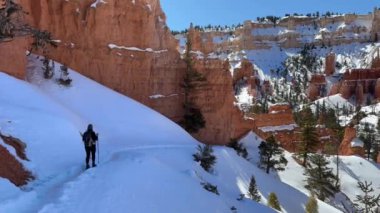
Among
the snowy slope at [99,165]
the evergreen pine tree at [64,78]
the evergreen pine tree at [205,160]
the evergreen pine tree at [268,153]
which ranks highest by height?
the evergreen pine tree at [64,78]

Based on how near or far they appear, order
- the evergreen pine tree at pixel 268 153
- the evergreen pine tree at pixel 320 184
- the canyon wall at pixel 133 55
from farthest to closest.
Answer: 1. the evergreen pine tree at pixel 268 153
2. the evergreen pine tree at pixel 320 184
3. the canyon wall at pixel 133 55

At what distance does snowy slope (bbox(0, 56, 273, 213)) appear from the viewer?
1001 centimetres

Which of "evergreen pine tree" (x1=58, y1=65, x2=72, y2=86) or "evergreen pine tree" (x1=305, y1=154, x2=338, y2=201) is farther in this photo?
"evergreen pine tree" (x1=305, y1=154, x2=338, y2=201)

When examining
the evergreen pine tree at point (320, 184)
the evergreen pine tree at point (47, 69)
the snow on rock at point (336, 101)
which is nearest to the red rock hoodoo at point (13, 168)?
the evergreen pine tree at point (47, 69)

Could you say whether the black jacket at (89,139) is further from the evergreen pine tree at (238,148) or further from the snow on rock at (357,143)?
the snow on rock at (357,143)

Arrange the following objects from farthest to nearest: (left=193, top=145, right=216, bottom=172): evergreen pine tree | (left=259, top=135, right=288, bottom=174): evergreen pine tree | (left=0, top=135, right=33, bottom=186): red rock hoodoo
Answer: (left=259, top=135, right=288, bottom=174): evergreen pine tree, (left=193, top=145, right=216, bottom=172): evergreen pine tree, (left=0, top=135, right=33, bottom=186): red rock hoodoo

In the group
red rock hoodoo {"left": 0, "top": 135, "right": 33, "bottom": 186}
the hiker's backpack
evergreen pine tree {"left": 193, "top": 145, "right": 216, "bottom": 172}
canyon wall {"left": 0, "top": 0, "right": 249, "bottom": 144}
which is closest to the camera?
red rock hoodoo {"left": 0, "top": 135, "right": 33, "bottom": 186}

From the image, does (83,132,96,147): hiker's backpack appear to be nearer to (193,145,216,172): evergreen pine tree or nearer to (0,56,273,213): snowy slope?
(0,56,273,213): snowy slope

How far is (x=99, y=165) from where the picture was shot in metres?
14.7

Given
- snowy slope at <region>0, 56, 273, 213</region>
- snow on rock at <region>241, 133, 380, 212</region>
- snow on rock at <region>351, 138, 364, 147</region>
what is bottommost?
snow on rock at <region>241, 133, 380, 212</region>

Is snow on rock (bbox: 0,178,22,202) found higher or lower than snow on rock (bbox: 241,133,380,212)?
higher

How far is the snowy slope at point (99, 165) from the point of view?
10.0 meters

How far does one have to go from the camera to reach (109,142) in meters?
22.0

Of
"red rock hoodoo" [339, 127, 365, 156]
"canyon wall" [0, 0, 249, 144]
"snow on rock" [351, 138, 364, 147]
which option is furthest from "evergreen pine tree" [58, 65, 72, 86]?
"snow on rock" [351, 138, 364, 147]
